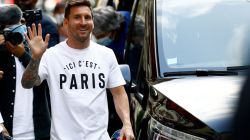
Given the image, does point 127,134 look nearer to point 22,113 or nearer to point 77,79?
point 77,79

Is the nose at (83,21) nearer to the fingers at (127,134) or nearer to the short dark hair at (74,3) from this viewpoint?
the short dark hair at (74,3)

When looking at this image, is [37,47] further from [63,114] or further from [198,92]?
[198,92]

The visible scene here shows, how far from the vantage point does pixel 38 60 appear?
375cm

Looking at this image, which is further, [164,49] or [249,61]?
[164,49]

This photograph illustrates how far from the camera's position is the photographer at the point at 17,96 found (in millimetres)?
4250

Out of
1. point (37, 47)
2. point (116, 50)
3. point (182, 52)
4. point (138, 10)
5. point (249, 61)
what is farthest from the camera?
point (116, 50)

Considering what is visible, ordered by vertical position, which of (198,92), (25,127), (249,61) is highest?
(249,61)

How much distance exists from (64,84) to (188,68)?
0.83 meters

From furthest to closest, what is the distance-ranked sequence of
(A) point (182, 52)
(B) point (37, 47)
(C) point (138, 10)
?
(C) point (138, 10) → (A) point (182, 52) → (B) point (37, 47)

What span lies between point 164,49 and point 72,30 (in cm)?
68

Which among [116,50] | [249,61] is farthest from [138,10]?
[249,61]

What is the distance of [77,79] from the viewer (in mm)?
3900

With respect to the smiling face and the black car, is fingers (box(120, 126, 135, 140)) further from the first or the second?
the smiling face

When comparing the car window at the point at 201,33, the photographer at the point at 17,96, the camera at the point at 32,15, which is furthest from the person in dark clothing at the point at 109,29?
the photographer at the point at 17,96
